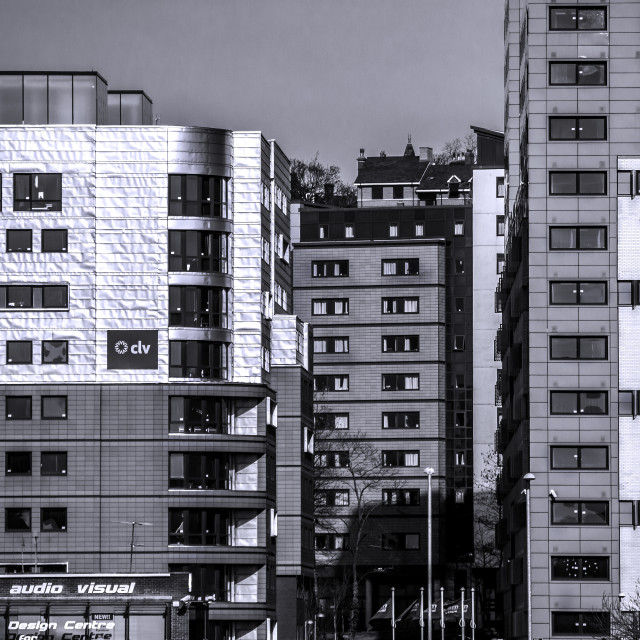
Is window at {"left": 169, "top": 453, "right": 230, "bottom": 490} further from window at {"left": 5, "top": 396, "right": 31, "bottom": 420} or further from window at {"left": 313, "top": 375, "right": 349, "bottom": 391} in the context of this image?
window at {"left": 313, "top": 375, "right": 349, "bottom": 391}

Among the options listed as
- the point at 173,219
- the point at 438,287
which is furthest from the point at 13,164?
the point at 438,287

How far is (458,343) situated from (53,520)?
224 ft

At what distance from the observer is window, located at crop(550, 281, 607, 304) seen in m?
90.2

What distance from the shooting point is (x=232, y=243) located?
323ft

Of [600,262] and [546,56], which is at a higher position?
[546,56]

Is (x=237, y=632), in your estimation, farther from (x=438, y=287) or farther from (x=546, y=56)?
(x=438, y=287)

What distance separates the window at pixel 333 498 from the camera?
149 m

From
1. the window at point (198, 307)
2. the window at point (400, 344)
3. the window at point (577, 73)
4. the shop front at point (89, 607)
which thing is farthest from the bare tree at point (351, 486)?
the shop front at point (89, 607)

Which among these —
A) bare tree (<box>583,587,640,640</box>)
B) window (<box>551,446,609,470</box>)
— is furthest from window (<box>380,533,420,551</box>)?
bare tree (<box>583,587,640,640</box>)

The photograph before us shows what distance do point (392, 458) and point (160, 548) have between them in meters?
62.5

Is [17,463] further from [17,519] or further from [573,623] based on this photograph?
[573,623]

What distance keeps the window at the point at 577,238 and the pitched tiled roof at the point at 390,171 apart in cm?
9965

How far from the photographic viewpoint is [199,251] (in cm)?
9712

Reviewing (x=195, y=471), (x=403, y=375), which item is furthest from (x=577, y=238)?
(x=403, y=375)
